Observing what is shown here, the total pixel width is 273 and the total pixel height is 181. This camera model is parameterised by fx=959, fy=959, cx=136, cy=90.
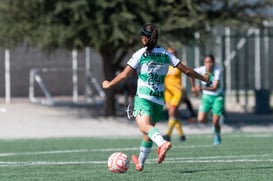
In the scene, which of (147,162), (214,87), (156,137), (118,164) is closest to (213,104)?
(214,87)

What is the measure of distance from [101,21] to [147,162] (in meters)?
13.2

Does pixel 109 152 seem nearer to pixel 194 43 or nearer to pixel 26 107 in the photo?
pixel 194 43

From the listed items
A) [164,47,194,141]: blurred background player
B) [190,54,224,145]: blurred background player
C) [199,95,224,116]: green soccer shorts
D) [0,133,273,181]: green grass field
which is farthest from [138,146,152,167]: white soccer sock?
[164,47,194,141]: blurred background player

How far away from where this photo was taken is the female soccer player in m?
13.5

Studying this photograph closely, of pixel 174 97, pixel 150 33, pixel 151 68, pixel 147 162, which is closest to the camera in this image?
pixel 150 33

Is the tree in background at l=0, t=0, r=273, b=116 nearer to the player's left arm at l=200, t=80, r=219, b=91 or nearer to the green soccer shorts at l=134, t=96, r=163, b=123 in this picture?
the player's left arm at l=200, t=80, r=219, b=91

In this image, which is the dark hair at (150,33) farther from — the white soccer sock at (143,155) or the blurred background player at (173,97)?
the blurred background player at (173,97)

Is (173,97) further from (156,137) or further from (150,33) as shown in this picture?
(156,137)

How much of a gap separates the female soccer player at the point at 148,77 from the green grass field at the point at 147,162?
26.2 inches

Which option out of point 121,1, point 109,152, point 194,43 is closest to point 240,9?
point 194,43

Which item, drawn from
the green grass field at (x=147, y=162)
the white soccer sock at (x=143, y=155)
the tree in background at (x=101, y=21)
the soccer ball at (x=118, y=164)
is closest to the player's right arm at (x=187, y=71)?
the white soccer sock at (x=143, y=155)

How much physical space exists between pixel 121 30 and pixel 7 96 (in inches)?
348

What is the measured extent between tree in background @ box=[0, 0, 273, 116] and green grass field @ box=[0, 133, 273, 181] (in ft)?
20.9

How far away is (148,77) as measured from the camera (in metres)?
13.7
